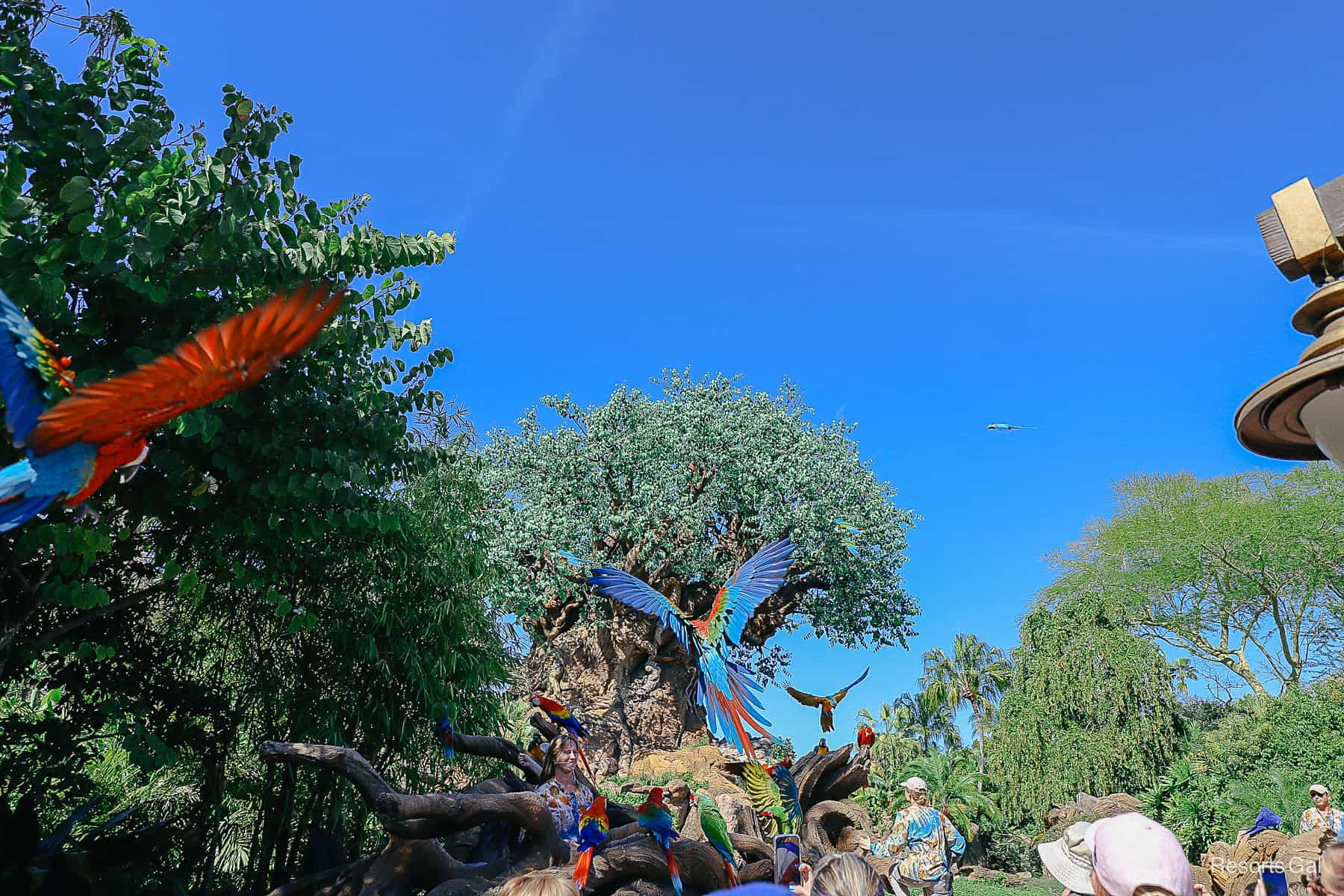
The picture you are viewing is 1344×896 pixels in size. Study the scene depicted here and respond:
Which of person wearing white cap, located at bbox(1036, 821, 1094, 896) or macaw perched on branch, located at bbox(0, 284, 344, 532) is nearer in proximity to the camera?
person wearing white cap, located at bbox(1036, 821, 1094, 896)

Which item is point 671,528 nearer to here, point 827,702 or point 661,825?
point 827,702

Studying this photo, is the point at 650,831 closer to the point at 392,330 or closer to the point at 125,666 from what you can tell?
the point at 392,330

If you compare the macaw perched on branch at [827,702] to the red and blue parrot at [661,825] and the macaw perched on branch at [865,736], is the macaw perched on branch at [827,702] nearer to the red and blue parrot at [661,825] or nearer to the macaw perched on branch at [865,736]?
the macaw perched on branch at [865,736]

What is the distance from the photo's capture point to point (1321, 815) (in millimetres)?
9125

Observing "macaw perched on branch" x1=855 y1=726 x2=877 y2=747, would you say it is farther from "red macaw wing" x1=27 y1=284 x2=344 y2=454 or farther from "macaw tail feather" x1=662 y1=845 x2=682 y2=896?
"red macaw wing" x1=27 y1=284 x2=344 y2=454

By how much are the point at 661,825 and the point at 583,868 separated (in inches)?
29.5

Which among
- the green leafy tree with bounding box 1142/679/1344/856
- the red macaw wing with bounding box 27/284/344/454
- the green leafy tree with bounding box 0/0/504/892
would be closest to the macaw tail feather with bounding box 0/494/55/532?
the red macaw wing with bounding box 27/284/344/454

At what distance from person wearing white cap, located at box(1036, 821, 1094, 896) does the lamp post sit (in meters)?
1.53

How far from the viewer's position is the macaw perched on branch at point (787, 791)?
9.76m

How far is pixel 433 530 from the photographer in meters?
8.66

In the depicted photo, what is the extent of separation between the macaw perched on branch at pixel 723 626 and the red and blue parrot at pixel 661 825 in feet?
7.01

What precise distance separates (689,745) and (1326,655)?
60.8ft

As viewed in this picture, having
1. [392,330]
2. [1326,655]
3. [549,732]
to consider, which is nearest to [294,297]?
[392,330]

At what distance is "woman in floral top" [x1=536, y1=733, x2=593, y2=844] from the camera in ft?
20.2
